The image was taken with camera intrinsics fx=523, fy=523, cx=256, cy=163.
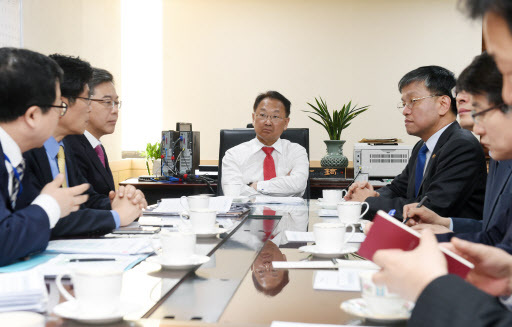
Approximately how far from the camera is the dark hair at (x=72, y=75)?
2.36 m

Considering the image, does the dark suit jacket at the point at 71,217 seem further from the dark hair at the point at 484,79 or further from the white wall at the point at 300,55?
the white wall at the point at 300,55

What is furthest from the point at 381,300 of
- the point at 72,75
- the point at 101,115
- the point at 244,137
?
the point at 244,137

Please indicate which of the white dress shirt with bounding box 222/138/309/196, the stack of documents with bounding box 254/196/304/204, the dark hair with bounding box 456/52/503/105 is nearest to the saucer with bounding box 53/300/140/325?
the dark hair with bounding box 456/52/503/105

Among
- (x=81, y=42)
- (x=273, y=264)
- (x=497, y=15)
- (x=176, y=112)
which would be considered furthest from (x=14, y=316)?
(x=176, y=112)

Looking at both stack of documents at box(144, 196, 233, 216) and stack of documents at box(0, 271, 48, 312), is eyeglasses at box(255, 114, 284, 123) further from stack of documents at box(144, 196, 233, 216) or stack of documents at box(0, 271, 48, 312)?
stack of documents at box(0, 271, 48, 312)

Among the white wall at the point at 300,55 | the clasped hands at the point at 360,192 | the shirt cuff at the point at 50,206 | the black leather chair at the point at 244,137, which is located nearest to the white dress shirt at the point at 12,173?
the shirt cuff at the point at 50,206

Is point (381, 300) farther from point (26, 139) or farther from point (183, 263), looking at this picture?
point (26, 139)

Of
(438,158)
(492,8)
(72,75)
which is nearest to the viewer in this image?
(492,8)

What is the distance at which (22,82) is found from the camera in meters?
1.48

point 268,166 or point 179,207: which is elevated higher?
point 268,166

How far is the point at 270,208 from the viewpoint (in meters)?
2.62

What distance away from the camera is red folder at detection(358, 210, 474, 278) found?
851 mm

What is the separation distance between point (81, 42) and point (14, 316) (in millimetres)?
4309

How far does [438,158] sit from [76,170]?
1707 mm
